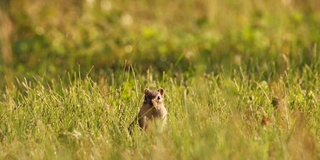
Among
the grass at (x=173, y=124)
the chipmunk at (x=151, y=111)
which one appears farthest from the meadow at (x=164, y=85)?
the chipmunk at (x=151, y=111)

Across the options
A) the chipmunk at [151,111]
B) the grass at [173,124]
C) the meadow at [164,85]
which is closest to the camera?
the grass at [173,124]

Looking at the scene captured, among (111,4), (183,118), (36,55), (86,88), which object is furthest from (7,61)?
(183,118)

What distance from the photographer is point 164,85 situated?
7.01 meters

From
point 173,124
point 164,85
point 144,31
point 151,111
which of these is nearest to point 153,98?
point 151,111

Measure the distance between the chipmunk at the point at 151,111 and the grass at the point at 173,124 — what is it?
102 mm

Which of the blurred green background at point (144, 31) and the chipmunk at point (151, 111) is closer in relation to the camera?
the chipmunk at point (151, 111)

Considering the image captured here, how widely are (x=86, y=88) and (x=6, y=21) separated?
18.7ft

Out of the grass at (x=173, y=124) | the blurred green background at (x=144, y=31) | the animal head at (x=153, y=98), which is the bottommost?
the blurred green background at (x=144, y=31)

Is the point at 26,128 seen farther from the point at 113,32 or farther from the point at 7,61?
the point at 113,32

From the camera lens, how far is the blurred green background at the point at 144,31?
10453 mm

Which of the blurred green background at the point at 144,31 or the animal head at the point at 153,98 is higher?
the animal head at the point at 153,98

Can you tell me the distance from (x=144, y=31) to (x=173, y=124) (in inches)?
235

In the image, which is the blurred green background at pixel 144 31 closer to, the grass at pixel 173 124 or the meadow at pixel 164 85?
the meadow at pixel 164 85

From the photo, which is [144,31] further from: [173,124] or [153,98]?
[173,124]
